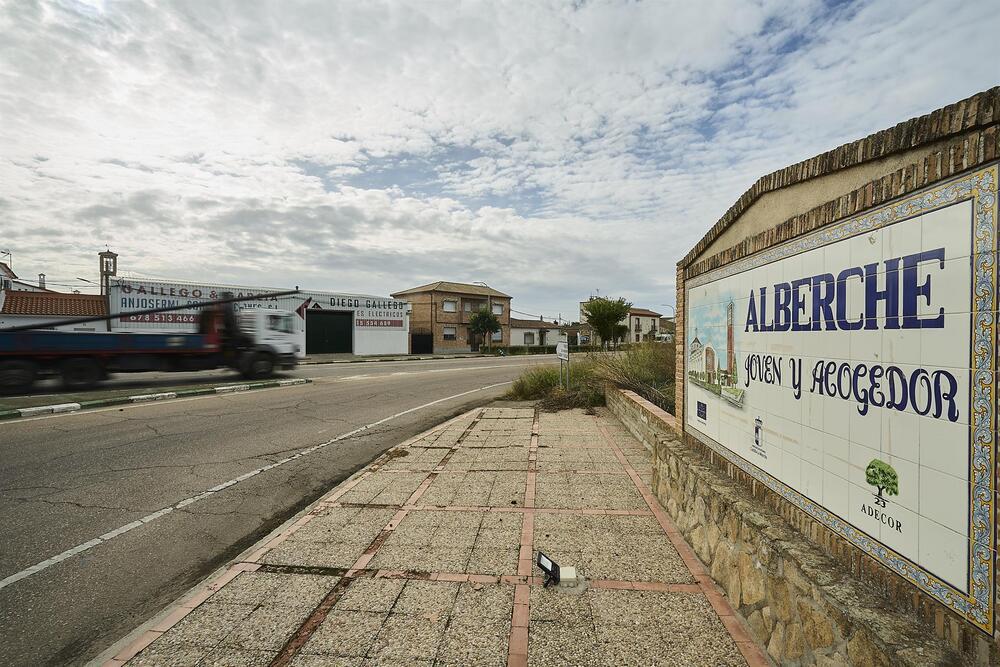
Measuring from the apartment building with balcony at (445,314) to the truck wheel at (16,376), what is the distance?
30508 millimetres

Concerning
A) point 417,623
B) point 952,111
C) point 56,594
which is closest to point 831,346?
point 952,111

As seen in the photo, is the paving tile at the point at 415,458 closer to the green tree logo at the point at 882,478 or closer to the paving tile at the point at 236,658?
the paving tile at the point at 236,658

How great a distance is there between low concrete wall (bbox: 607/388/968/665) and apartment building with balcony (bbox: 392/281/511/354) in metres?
40.1

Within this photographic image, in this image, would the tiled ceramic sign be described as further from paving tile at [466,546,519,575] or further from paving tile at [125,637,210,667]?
paving tile at [125,637,210,667]

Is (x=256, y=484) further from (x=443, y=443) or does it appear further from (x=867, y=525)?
(x=867, y=525)

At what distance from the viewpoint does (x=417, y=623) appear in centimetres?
319

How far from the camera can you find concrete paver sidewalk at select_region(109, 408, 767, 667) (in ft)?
9.55

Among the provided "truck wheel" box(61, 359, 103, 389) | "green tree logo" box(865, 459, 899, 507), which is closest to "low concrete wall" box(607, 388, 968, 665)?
"green tree logo" box(865, 459, 899, 507)

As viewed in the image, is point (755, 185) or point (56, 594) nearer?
point (56, 594)

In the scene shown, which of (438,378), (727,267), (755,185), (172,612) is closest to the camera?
(172,612)

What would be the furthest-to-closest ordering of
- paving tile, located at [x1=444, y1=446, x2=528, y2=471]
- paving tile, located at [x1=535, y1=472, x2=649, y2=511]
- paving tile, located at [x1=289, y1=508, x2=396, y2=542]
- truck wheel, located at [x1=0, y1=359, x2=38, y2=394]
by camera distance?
truck wheel, located at [x1=0, y1=359, x2=38, y2=394] < paving tile, located at [x1=444, y1=446, x2=528, y2=471] < paving tile, located at [x1=535, y1=472, x2=649, y2=511] < paving tile, located at [x1=289, y1=508, x2=396, y2=542]

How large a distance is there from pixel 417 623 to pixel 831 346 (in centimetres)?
299

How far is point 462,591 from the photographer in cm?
355

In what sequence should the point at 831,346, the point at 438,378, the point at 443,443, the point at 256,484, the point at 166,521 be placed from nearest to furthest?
the point at 831,346, the point at 166,521, the point at 256,484, the point at 443,443, the point at 438,378
